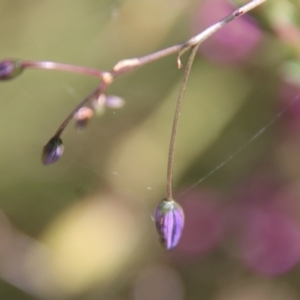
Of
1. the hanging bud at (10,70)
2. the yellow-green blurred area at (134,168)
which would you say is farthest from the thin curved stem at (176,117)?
the yellow-green blurred area at (134,168)

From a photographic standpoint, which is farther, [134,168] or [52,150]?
[134,168]

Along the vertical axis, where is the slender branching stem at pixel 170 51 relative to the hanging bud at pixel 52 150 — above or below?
above

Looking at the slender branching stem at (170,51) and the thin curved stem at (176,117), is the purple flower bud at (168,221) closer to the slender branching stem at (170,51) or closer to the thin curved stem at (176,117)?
the thin curved stem at (176,117)

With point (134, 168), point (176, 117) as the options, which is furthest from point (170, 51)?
point (134, 168)

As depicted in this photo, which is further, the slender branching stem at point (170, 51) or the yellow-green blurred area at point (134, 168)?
the yellow-green blurred area at point (134, 168)

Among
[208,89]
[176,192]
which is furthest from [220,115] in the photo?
[176,192]

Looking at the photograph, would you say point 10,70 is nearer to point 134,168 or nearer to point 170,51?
point 170,51
